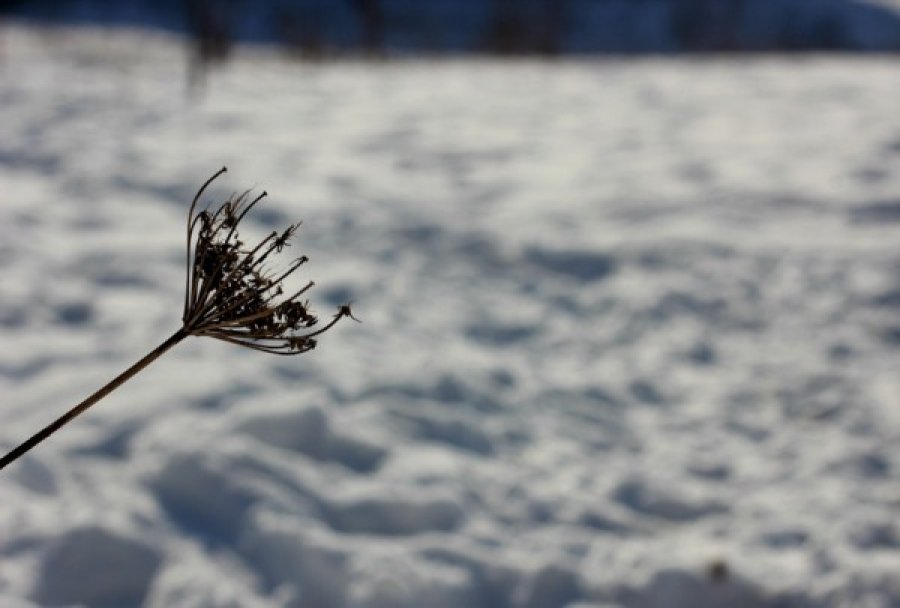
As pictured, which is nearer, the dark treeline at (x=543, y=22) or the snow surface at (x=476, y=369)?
the snow surface at (x=476, y=369)

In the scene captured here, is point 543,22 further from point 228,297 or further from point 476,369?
point 228,297

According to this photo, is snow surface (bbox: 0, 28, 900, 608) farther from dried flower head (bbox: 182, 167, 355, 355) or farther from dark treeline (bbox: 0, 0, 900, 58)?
dark treeline (bbox: 0, 0, 900, 58)

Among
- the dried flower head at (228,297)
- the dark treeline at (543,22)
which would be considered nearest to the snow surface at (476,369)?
Answer: the dried flower head at (228,297)

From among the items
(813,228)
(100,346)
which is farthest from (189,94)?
(813,228)

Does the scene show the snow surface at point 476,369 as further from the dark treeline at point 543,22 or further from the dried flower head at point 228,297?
the dark treeline at point 543,22

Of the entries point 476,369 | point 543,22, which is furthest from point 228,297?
point 543,22

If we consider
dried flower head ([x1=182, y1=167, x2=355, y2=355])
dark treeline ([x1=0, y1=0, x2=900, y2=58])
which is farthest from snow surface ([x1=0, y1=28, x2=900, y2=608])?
dark treeline ([x1=0, y1=0, x2=900, y2=58])

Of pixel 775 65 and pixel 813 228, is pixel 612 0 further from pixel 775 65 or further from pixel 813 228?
pixel 813 228

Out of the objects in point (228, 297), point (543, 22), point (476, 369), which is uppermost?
point (543, 22)
